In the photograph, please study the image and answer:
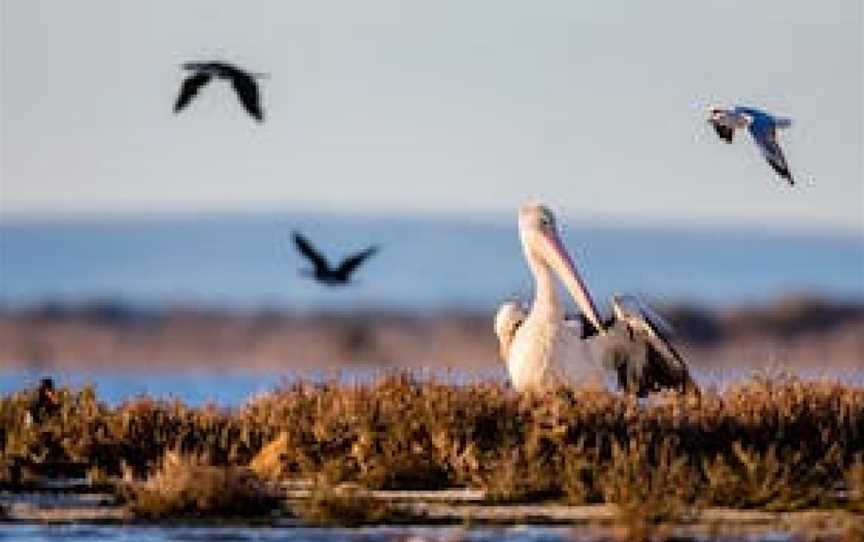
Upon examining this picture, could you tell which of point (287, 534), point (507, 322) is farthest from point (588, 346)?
point (287, 534)

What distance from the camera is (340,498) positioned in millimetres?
15594

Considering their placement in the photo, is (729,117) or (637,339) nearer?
(637,339)

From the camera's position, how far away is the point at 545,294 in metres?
19.2

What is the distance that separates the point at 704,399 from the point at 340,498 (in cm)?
253

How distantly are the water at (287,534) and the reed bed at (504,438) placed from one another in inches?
23.0

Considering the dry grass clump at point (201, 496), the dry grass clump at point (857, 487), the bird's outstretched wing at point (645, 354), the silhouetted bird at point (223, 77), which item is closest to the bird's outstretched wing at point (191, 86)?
the silhouetted bird at point (223, 77)

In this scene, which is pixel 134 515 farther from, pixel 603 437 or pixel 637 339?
pixel 637 339

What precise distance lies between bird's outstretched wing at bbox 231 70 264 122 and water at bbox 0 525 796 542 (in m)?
6.81

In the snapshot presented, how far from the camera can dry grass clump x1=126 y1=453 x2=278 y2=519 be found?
51.4 feet

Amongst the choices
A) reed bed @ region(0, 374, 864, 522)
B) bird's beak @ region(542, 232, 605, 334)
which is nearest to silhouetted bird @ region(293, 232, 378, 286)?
bird's beak @ region(542, 232, 605, 334)

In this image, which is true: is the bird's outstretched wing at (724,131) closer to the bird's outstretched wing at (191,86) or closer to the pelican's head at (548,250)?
the pelican's head at (548,250)

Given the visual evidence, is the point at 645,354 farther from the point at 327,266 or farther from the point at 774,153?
the point at 327,266

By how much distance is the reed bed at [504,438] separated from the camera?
52.3 feet

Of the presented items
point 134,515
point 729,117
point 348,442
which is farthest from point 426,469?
point 729,117
